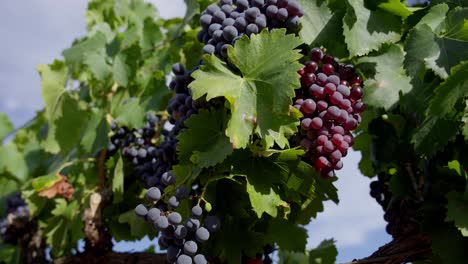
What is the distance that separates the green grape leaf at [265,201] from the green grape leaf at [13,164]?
211 centimetres

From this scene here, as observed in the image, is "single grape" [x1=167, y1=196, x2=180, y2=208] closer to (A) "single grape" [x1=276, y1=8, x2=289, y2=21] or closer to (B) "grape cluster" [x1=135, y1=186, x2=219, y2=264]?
(B) "grape cluster" [x1=135, y1=186, x2=219, y2=264]

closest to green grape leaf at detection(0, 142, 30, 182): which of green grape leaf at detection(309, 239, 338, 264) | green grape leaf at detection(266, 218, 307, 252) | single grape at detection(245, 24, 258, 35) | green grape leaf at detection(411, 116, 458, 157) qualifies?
green grape leaf at detection(309, 239, 338, 264)

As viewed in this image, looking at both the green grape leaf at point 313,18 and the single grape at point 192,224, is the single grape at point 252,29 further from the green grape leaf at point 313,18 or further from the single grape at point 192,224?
the single grape at point 192,224

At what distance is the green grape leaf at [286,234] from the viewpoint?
2.11 m

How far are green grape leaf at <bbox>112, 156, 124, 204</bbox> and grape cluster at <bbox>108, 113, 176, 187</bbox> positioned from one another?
0.05 meters

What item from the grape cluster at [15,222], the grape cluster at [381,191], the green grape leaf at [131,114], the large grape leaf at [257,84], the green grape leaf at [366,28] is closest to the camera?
the large grape leaf at [257,84]

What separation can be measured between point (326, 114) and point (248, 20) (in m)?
0.37

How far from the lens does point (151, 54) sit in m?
3.05

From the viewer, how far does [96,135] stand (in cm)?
270

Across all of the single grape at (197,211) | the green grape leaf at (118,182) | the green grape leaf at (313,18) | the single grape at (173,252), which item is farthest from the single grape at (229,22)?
the green grape leaf at (118,182)

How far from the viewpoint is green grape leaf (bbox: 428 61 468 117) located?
169 centimetres

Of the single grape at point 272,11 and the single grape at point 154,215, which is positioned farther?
the single grape at point 272,11

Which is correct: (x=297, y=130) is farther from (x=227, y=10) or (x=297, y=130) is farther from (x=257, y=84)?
(x=227, y=10)

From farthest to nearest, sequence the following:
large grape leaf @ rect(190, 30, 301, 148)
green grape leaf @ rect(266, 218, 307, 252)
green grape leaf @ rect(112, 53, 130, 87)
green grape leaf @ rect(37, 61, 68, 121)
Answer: green grape leaf @ rect(37, 61, 68, 121), green grape leaf @ rect(112, 53, 130, 87), green grape leaf @ rect(266, 218, 307, 252), large grape leaf @ rect(190, 30, 301, 148)
